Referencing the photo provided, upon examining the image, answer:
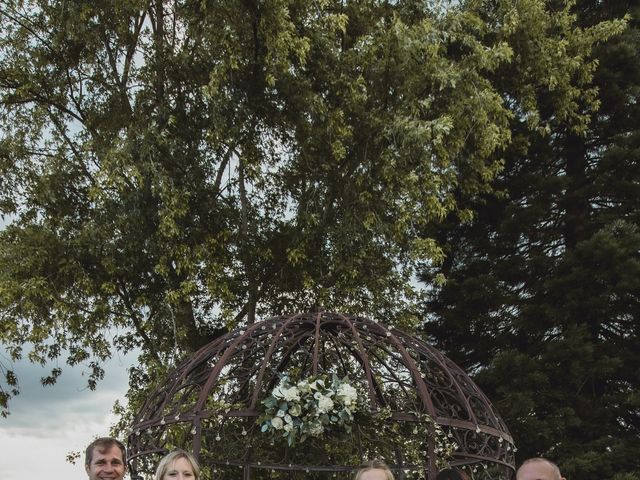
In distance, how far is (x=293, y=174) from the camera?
13727 mm

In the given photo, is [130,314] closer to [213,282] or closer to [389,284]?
[213,282]

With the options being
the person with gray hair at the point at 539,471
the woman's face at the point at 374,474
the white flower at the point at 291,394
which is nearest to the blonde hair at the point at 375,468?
the woman's face at the point at 374,474

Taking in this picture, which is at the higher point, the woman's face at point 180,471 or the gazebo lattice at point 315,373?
the gazebo lattice at point 315,373

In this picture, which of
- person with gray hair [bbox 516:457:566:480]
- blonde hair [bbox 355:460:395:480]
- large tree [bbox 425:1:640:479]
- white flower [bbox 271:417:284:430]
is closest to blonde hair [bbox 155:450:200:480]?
blonde hair [bbox 355:460:395:480]

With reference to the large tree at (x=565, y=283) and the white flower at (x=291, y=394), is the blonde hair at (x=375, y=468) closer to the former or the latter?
the white flower at (x=291, y=394)

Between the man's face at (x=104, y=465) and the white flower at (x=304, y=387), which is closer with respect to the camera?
the man's face at (x=104, y=465)

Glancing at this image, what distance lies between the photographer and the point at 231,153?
13.3 m

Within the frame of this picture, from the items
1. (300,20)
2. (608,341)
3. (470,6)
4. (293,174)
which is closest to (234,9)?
(300,20)

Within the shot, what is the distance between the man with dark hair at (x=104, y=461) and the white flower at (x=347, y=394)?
2688 millimetres

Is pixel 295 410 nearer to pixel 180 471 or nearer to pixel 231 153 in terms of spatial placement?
pixel 180 471

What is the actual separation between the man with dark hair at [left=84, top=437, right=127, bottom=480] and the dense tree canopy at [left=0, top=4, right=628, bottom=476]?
295 inches

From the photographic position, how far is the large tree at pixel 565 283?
14.3 meters

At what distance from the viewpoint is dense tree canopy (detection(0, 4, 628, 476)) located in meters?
12.1

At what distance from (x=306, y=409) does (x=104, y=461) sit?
2655 millimetres
